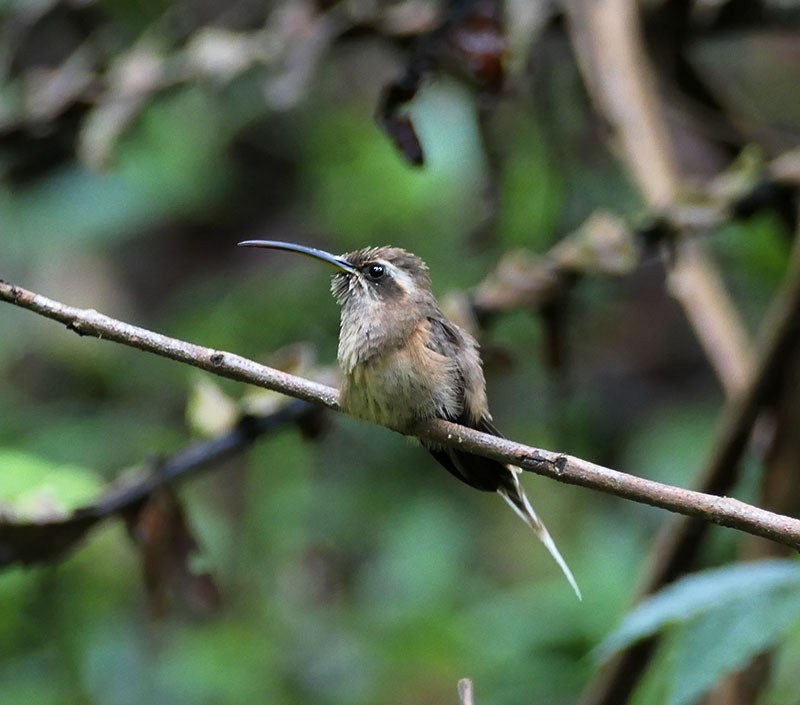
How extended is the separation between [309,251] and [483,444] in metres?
0.85

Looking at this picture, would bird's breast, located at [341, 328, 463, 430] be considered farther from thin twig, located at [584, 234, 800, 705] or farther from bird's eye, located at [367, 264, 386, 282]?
thin twig, located at [584, 234, 800, 705]

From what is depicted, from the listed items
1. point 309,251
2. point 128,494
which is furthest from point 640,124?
point 128,494

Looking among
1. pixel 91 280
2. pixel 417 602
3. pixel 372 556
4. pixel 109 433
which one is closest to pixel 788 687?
pixel 417 602

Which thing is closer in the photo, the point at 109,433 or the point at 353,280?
the point at 353,280

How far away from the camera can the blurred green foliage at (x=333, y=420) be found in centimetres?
430

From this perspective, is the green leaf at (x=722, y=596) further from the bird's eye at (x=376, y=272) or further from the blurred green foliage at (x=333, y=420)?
the blurred green foliage at (x=333, y=420)

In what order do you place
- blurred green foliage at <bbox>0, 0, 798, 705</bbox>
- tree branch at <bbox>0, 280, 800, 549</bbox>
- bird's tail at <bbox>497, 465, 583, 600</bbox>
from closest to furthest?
tree branch at <bbox>0, 280, 800, 549</bbox>
bird's tail at <bbox>497, 465, 583, 600</bbox>
blurred green foliage at <bbox>0, 0, 798, 705</bbox>

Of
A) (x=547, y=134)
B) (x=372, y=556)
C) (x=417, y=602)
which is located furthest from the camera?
(x=372, y=556)

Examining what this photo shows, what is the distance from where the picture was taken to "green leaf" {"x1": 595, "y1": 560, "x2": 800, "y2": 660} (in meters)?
2.36

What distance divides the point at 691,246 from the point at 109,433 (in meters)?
3.02

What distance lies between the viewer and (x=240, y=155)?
6.91 metres

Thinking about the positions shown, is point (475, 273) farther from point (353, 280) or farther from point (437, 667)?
point (353, 280)

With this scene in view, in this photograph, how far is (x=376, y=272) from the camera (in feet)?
9.41

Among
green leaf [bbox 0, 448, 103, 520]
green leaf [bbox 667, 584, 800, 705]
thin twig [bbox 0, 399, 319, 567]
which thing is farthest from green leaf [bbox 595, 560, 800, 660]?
green leaf [bbox 0, 448, 103, 520]
